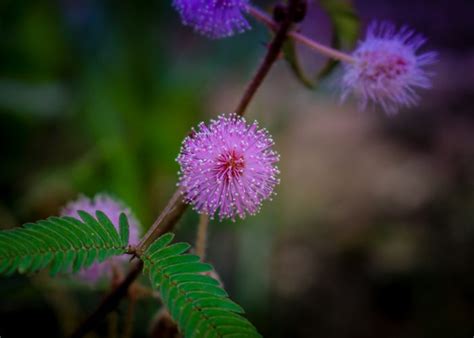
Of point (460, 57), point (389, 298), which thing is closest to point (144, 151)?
point (389, 298)

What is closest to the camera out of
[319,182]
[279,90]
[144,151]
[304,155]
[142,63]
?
[144,151]

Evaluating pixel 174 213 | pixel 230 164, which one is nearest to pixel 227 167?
pixel 230 164

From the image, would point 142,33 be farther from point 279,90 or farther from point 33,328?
point 33,328

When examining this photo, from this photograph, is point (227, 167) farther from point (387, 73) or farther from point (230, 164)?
point (387, 73)

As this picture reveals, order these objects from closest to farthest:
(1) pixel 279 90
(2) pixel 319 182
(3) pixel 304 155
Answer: (2) pixel 319 182 < (3) pixel 304 155 < (1) pixel 279 90

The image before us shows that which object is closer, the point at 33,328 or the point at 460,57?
the point at 33,328

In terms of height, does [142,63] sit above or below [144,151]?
above

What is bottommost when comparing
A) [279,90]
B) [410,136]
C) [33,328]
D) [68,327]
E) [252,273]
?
[33,328]
